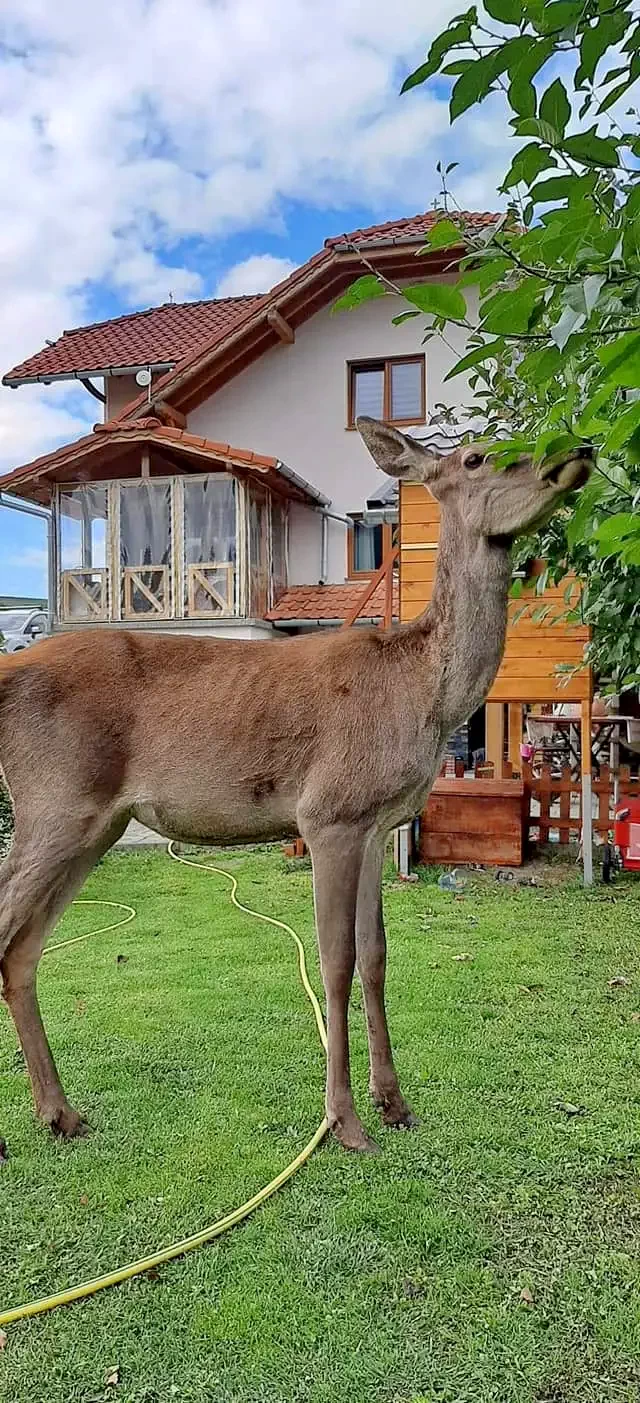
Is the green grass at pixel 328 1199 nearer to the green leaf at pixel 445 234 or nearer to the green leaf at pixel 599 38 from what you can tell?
the green leaf at pixel 445 234

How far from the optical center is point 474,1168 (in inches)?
117

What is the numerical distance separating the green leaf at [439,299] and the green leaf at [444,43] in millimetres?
308

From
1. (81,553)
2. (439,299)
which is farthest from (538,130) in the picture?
(81,553)

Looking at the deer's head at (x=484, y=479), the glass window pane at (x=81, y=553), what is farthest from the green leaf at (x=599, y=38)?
the glass window pane at (x=81, y=553)

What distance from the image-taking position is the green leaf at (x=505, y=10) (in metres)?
1.14

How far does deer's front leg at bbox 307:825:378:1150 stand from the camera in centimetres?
308

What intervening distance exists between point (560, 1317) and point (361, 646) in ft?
6.93

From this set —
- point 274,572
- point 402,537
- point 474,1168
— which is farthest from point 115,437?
point 474,1168

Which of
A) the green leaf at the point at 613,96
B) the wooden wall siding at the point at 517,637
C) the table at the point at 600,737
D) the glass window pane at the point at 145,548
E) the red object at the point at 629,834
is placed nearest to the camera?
the green leaf at the point at 613,96

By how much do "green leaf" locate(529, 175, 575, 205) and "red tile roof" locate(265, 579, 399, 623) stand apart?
476 inches

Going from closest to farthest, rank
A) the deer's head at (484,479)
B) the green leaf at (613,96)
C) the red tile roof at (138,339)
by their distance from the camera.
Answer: the green leaf at (613,96)
the deer's head at (484,479)
the red tile roof at (138,339)

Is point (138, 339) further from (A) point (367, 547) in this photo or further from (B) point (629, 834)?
(B) point (629, 834)

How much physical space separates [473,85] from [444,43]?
7 cm

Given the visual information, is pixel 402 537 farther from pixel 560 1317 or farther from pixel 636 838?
pixel 560 1317
